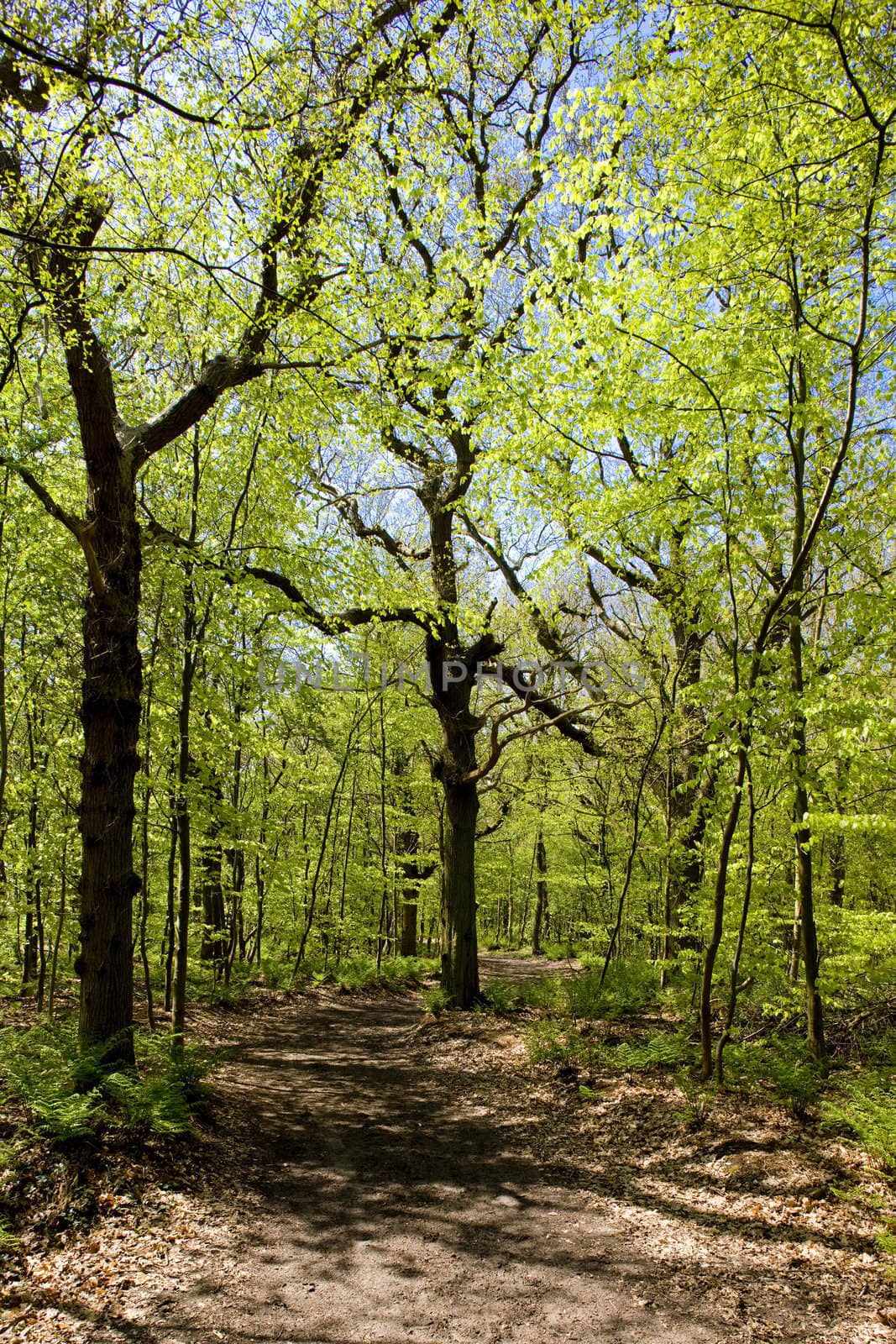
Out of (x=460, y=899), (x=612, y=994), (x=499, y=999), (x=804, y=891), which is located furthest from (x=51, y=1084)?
(x=612, y=994)

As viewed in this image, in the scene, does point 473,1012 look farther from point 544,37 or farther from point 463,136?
point 544,37

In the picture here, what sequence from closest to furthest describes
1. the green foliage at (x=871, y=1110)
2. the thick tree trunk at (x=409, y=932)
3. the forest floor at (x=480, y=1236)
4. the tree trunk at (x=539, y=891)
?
the forest floor at (x=480, y=1236) → the green foliage at (x=871, y=1110) → the thick tree trunk at (x=409, y=932) → the tree trunk at (x=539, y=891)

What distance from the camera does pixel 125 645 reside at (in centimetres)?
607

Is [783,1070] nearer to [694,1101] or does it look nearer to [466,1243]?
[694,1101]

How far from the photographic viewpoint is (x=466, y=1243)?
4230 millimetres

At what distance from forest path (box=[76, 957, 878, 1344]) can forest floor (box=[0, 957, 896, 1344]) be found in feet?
0.05

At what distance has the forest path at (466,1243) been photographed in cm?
336

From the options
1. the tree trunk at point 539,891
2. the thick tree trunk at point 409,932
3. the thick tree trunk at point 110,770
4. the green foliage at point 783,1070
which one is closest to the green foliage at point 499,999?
the green foliage at point 783,1070

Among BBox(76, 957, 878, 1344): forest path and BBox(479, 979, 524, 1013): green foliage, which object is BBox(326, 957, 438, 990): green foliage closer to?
BBox(479, 979, 524, 1013): green foliage

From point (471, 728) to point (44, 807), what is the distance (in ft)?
20.7

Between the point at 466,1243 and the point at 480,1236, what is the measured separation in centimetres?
14

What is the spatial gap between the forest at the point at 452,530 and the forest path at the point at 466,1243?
0.06 meters

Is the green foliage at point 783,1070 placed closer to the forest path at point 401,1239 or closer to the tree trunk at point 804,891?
the tree trunk at point 804,891

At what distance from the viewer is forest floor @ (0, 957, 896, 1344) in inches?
132
